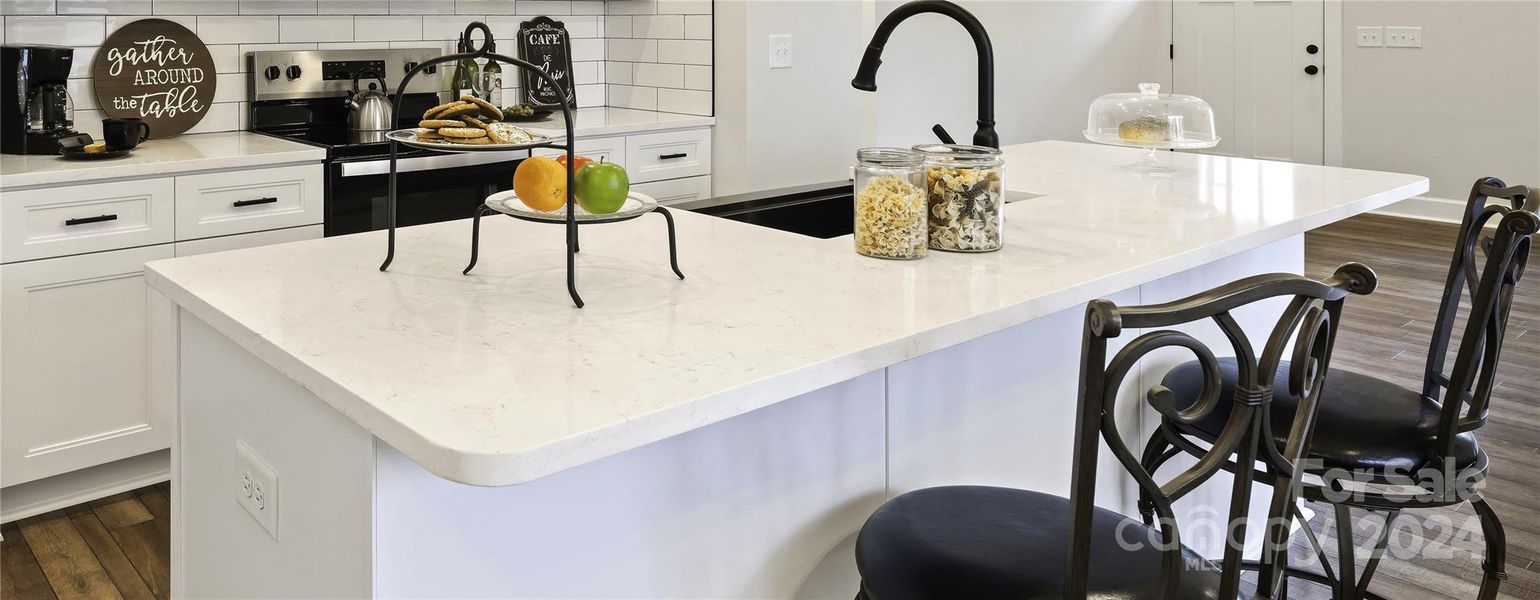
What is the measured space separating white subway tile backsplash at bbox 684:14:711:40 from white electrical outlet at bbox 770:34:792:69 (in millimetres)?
243

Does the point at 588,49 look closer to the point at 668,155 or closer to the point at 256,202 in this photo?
the point at 668,155

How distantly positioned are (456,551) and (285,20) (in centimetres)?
298

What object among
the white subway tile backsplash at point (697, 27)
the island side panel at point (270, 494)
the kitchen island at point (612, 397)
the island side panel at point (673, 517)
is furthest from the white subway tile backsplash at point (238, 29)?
the island side panel at point (673, 517)

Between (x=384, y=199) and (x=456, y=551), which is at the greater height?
(x=384, y=199)

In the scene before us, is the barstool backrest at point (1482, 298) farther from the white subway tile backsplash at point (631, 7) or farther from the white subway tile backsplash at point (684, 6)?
the white subway tile backsplash at point (631, 7)

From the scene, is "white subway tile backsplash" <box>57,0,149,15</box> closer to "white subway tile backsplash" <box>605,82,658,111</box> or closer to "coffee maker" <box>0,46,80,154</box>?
"coffee maker" <box>0,46,80,154</box>

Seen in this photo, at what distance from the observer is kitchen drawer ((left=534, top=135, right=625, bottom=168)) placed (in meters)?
3.82

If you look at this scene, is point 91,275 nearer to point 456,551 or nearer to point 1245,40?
point 456,551

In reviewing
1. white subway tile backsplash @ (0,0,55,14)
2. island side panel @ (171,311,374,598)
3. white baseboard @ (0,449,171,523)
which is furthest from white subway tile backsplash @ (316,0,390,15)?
island side panel @ (171,311,374,598)

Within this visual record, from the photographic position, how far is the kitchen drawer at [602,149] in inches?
151

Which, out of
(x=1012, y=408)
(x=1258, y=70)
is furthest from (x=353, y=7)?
(x=1258, y=70)

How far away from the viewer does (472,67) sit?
160 inches

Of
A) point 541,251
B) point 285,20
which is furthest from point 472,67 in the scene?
point 541,251

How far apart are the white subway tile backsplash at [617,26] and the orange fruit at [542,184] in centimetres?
316
